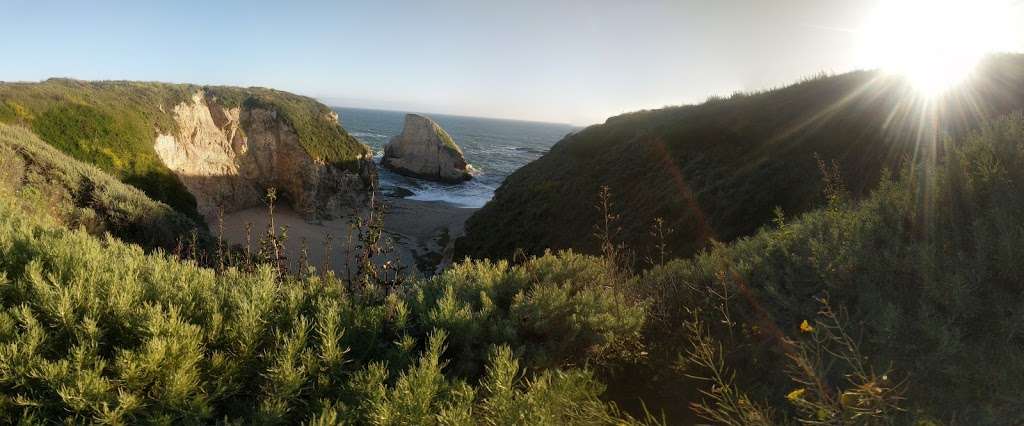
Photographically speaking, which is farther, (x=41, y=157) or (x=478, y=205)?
(x=478, y=205)

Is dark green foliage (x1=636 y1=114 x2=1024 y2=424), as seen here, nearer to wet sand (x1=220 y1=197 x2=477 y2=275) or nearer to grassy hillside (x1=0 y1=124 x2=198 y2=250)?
grassy hillside (x1=0 y1=124 x2=198 y2=250)

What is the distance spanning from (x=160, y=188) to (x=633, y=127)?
21.4m

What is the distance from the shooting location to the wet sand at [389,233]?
61.4ft

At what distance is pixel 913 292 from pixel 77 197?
13.3m

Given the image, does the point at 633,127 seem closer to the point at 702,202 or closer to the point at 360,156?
the point at 702,202

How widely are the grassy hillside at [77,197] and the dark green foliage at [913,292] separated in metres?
10.2

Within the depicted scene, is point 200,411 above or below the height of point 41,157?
below

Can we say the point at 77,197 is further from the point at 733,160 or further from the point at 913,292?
the point at 733,160

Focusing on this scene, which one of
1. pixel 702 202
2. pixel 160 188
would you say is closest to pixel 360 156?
pixel 160 188

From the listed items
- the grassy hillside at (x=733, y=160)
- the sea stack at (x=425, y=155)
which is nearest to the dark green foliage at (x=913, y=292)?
the grassy hillside at (x=733, y=160)

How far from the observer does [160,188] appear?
17797 mm

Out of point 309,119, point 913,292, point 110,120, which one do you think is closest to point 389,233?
point 309,119

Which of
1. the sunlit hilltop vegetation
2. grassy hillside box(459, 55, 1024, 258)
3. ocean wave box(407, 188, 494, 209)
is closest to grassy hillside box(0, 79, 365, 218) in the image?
grassy hillside box(459, 55, 1024, 258)

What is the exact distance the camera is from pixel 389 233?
76.5 ft
